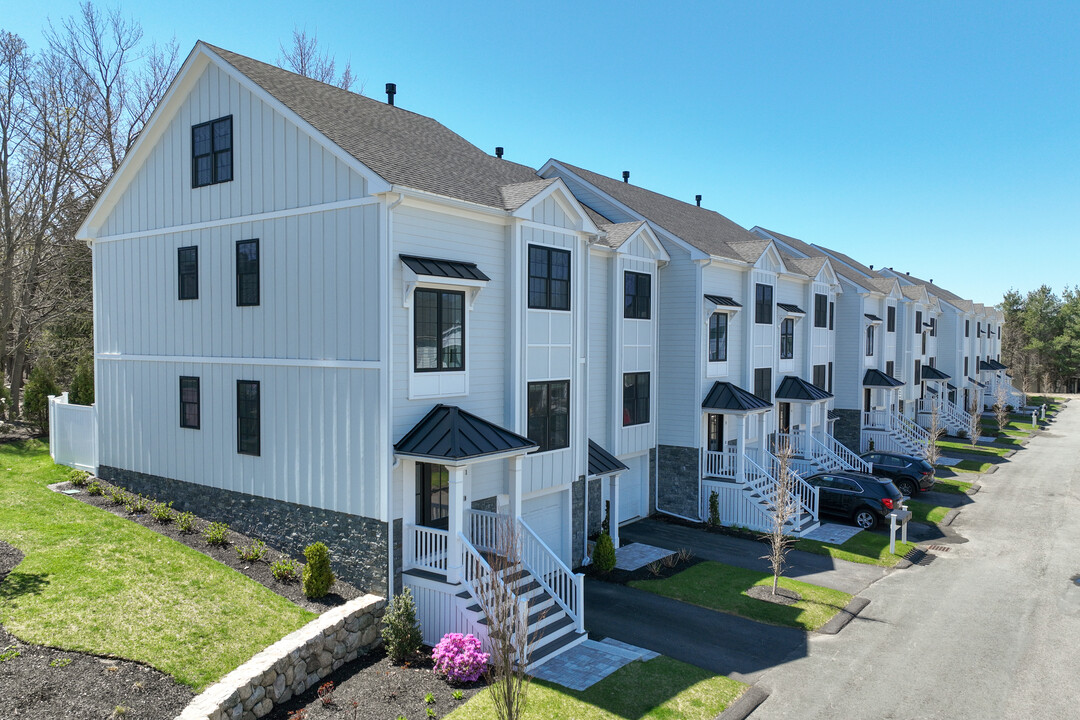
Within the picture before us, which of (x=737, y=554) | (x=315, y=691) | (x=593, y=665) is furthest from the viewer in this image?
(x=737, y=554)

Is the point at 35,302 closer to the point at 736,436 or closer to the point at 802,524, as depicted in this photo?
the point at 736,436

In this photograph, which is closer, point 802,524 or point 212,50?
point 212,50

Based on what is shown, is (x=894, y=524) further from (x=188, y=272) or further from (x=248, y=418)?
(x=188, y=272)

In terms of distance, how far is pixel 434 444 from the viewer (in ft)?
44.3

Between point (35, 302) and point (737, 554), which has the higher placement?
point (35, 302)

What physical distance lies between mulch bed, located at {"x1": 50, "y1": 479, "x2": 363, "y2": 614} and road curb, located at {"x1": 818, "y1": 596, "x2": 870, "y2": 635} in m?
9.81

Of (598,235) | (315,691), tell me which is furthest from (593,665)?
(598,235)

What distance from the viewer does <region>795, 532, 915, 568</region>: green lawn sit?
20422 millimetres

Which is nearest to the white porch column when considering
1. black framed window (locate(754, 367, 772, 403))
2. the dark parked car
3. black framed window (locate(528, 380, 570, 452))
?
black framed window (locate(528, 380, 570, 452))

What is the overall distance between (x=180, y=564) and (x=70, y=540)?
245cm

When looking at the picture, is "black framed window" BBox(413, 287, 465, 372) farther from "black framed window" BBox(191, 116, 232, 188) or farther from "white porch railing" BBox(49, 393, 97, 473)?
"white porch railing" BBox(49, 393, 97, 473)

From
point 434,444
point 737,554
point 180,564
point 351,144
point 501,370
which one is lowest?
point 737,554

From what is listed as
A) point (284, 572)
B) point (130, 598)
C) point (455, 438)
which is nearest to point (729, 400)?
point (455, 438)

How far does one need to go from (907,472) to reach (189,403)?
87.0ft
